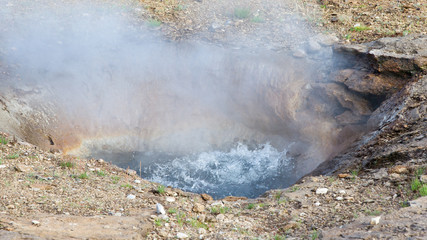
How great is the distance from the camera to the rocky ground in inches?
130

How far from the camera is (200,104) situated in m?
7.83

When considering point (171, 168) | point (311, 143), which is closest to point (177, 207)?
point (171, 168)

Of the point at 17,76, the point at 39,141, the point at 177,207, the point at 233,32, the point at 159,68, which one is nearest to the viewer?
the point at 177,207

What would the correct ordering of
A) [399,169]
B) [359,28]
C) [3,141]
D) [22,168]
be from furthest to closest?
[359,28] < [3,141] < [22,168] < [399,169]

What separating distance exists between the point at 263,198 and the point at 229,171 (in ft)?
8.53

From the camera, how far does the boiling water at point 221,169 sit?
6.76 m

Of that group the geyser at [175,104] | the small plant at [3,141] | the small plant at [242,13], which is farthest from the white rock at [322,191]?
the small plant at [242,13]

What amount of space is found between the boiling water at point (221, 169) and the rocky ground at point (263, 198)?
4.17 ft

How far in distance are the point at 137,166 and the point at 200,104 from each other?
164cm

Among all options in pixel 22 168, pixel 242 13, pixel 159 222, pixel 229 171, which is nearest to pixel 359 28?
pixel 242 13

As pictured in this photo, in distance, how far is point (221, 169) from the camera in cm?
723

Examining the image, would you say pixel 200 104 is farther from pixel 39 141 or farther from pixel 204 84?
pixel 39 141

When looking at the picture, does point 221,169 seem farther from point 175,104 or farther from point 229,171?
point 175,104

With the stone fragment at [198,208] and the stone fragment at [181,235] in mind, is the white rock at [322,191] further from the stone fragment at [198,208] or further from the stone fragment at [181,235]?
the stone fragment at [181,235]
